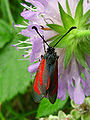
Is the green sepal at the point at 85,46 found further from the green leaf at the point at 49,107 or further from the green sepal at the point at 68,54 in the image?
the green leaf at the point at 49,107

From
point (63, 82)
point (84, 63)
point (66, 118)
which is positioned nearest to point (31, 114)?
point (66, 118)

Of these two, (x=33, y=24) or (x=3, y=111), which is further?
(x=3, y=111)

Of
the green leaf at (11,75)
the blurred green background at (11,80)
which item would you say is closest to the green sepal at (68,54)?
the blurred green background at (11,80)

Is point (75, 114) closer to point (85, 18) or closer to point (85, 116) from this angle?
point (85, 116)

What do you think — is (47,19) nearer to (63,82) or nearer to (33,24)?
(33,24)

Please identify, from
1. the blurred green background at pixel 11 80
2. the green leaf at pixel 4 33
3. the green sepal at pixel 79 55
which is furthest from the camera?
the green leaf at pixel 4 33

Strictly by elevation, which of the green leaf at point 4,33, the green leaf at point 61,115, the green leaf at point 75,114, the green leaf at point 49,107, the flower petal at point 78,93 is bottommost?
the green leaf at point 75,114

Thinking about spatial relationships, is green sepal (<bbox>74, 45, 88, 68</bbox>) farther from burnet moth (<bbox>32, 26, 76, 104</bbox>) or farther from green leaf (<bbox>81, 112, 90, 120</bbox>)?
green leaf (<bbox>81, 112, 90, 120</bbox>)
